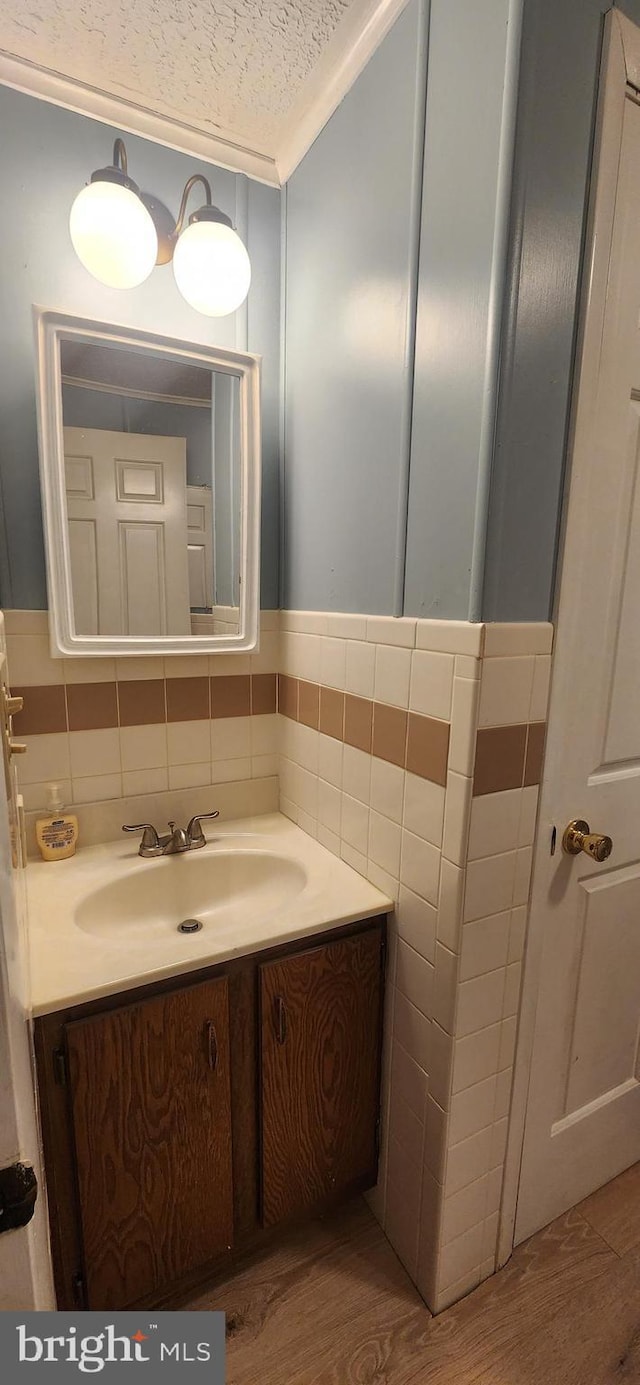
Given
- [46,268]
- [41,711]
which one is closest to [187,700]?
[41,711]

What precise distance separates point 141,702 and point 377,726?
601mm

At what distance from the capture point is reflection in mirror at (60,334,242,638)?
1.18 meters

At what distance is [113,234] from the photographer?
3.40 feet

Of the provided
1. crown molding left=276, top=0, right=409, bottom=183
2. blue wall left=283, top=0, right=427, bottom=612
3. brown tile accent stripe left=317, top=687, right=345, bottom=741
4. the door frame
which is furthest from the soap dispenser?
crown molding left=276, top=0, right=409, bottom=183

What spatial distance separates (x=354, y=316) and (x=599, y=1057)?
63.4 inches

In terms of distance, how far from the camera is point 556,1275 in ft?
3.68

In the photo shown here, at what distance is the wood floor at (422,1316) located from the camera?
38.6 inches

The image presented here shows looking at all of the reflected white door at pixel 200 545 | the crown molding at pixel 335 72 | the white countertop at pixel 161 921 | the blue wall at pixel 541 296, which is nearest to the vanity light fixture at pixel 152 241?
the crown molding at pixel 335 72

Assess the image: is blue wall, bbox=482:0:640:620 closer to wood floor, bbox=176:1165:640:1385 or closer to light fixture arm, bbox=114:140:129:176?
light fixture arm, bbox=114:140:129:176

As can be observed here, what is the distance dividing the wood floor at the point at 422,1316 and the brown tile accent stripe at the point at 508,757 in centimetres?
104

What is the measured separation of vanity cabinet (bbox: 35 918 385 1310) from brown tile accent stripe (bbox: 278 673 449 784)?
1.18 ft

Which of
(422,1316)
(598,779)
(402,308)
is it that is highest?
(402,308)

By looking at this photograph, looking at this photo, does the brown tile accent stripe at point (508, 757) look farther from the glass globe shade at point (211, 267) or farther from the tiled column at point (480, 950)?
the glass globe shade at point (211, 267)

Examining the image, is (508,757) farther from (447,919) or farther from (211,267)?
(211,267)
